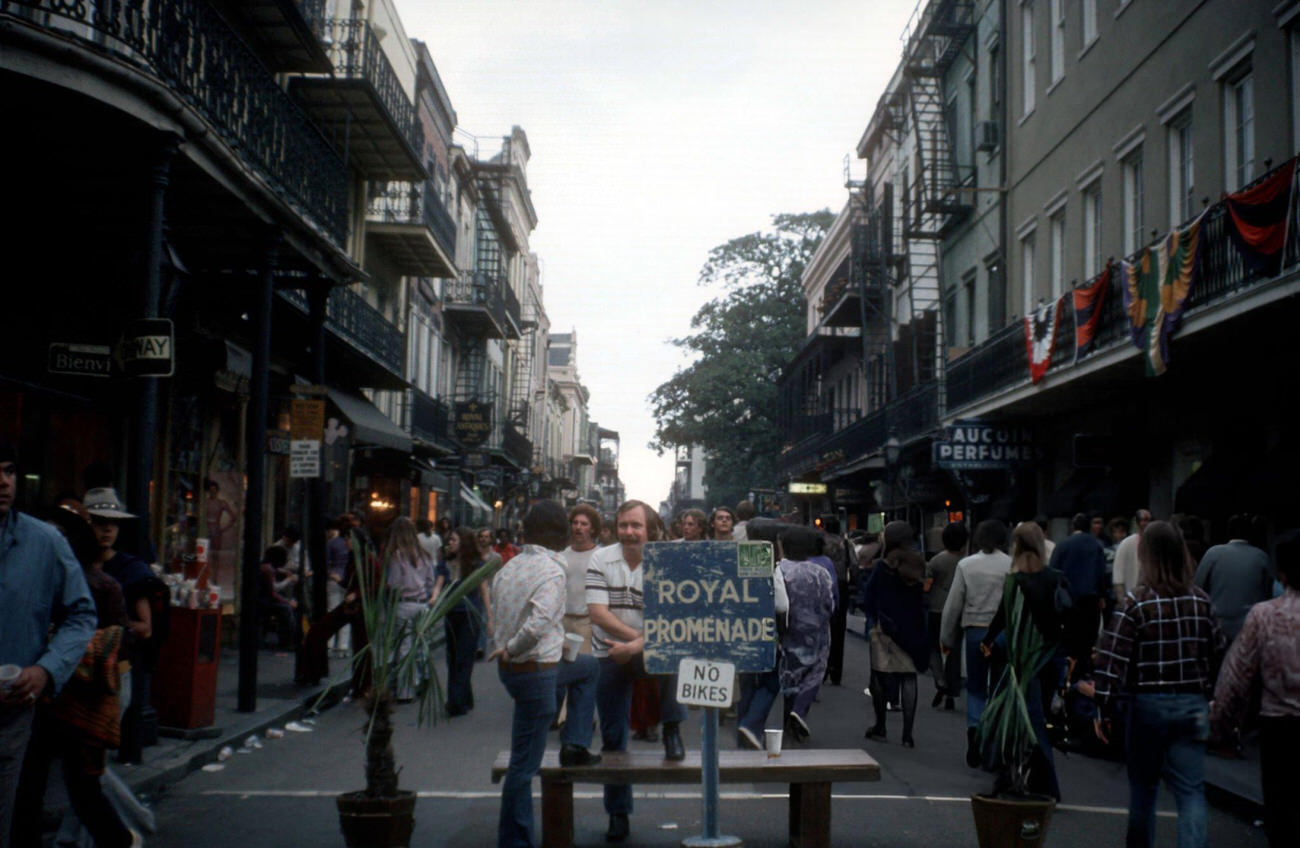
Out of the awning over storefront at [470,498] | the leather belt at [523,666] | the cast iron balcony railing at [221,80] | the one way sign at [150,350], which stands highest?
the cast iron balcony railing at [221,80]

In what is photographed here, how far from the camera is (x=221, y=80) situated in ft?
36.2

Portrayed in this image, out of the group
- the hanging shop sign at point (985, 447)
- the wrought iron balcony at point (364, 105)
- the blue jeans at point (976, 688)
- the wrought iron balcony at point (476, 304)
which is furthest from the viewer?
the wrought iron balcony at point (476, 304)

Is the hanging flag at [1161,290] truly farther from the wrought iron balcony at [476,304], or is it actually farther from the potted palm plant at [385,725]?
the wrought iron balcony at [476,304]

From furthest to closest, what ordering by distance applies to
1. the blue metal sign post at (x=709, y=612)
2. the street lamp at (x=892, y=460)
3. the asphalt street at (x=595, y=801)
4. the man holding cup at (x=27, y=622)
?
the street lamp at (x=892, y=460)
the asphalt street at (x=595, y=801)
the blue metal sign post at (x=709, y=612)
the man holding cup at (x=27, y=622)

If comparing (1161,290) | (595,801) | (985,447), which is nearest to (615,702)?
(595,801)

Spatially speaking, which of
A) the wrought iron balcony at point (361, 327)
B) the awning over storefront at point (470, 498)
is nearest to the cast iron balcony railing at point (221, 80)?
the wrought iron balcony at point (361, 327)

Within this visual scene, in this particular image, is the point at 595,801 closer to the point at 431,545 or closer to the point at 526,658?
the point at 526,658

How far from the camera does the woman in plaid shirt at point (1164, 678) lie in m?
6.16

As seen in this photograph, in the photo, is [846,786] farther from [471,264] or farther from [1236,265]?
[471,264]

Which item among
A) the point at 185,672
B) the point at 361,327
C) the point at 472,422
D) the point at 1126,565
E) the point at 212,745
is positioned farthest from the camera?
the point at 472,422

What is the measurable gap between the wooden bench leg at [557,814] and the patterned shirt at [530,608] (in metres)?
0.66

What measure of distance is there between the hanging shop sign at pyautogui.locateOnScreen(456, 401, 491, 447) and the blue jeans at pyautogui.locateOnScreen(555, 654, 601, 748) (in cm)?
2956

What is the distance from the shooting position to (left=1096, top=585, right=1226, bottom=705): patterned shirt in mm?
6219

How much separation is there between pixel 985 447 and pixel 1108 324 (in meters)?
6.13
